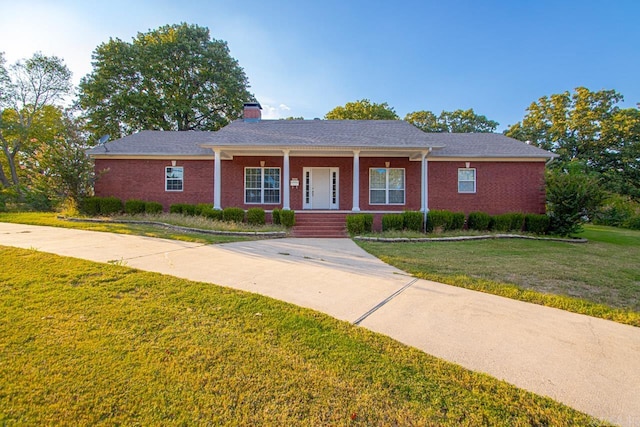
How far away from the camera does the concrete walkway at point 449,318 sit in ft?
7.18

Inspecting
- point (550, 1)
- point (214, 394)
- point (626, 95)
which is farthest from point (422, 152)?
point (626, 95)

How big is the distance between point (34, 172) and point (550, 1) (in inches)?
848

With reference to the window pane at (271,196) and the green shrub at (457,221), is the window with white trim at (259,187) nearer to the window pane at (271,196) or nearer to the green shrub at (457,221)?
the window pane at (271,196)

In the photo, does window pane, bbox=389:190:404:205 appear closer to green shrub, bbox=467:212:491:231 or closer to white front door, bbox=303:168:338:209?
white front door, bbox=303:168:338:209

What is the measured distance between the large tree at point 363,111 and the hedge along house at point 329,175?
14193mm

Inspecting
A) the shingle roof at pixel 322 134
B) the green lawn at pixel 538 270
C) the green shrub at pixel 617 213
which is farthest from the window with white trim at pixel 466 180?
the green shrub at pixel 617 213

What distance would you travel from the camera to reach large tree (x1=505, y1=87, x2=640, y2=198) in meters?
22.0

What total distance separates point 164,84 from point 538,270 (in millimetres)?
27867

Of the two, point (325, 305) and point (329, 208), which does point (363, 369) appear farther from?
point (329, 208)

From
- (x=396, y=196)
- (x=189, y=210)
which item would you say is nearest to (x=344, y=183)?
(x=396, y=196)

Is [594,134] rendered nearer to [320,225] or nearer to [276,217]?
[320,225]

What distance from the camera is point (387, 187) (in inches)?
543

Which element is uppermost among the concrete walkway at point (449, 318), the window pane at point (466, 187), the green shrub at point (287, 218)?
the window pane at point (466, 187)

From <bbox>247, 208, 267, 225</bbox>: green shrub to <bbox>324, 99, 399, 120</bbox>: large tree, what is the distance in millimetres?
19584
